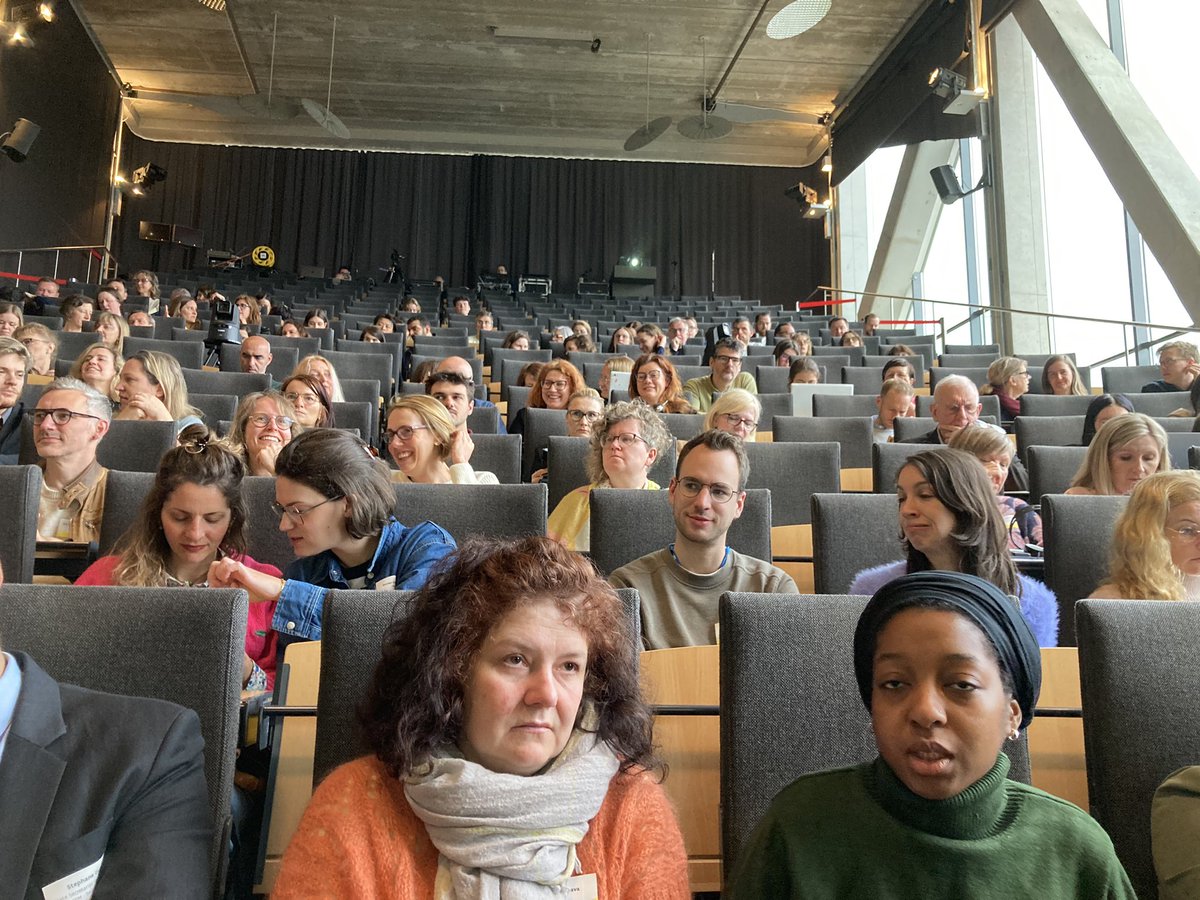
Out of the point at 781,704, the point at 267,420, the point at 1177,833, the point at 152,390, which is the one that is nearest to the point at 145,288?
the point at 152,390

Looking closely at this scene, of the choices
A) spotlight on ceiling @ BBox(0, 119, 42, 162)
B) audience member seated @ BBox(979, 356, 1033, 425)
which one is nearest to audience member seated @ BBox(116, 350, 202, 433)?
audience member seated @ BBox(979, 356, 1033, 425)

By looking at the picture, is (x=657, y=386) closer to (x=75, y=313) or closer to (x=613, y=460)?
(x=613, y=460)

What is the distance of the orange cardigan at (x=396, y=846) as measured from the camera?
3.41 feet

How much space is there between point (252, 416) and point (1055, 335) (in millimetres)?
7894

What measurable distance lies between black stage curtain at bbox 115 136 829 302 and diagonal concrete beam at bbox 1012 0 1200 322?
710 cm

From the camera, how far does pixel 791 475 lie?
3080 millimetres

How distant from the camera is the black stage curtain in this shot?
15016mm

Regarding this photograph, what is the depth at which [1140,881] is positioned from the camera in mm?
1239

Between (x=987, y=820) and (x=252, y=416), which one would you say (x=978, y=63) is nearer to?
(x=252, y=416)

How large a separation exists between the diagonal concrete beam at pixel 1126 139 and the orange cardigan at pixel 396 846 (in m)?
6.76

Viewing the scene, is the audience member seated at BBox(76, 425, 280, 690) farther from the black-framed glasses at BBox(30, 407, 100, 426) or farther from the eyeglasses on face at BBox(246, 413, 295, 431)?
the eyeglasses on face at BBox(246, 413, 295, 431)

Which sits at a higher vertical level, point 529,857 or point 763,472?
point 763,472

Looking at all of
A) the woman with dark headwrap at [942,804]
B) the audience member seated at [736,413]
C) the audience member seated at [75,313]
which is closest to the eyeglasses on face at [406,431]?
the audience member seated at [736,413]

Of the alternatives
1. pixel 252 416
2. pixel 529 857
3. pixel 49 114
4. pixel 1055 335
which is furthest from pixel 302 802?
pixel 49 114
